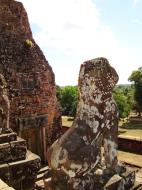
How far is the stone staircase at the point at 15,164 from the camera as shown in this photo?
541cm

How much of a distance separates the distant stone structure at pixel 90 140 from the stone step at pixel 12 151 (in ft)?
9.57

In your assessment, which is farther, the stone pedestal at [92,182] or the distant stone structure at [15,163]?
the distant stone structure at [15,163]

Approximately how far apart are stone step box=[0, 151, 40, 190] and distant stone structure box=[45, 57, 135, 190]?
2.84 m

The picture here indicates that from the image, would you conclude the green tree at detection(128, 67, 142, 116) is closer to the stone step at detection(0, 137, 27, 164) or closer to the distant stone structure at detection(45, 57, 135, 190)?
the stone step at detection(0, 137, 27, 164)

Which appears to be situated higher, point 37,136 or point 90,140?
point 90,140

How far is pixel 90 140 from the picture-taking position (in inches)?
104

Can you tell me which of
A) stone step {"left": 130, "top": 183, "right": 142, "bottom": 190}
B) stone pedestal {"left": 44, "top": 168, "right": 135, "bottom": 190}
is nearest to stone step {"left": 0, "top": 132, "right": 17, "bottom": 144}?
stone pedestal {"left": 44, "top": 168, "right": 135, "bottom": 190}

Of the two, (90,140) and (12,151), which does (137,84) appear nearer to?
(12,151)

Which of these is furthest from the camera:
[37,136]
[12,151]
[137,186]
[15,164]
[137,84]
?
[137,84]

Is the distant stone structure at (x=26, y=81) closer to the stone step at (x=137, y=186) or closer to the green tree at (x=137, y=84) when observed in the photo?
the stone step at (x=137, y=186)

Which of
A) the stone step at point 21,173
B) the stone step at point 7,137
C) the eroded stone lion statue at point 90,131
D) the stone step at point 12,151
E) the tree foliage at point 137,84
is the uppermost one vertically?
the tree foliage at point 137,84

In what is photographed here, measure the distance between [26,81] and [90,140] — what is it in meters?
8.64

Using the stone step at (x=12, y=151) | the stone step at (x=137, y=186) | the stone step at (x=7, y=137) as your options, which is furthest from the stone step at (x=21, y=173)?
the stone step at (x=137, y=186)

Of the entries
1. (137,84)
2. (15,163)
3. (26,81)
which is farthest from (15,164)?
(137,84)
